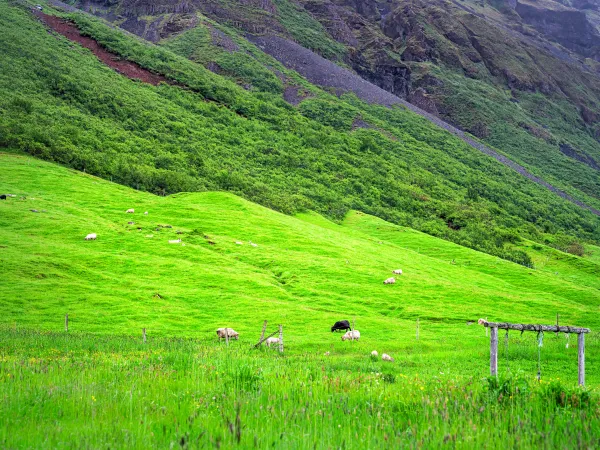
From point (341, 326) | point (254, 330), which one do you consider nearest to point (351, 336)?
point (341, 326)

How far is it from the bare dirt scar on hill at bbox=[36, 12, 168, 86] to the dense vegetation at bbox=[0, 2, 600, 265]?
343cm

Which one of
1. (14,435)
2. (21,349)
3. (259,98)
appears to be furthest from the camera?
(259,98)

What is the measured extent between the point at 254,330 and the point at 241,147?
365 feet

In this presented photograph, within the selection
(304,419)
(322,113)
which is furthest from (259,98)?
(304,419)

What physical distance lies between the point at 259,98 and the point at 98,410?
186298mm

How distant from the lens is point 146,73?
16612cm

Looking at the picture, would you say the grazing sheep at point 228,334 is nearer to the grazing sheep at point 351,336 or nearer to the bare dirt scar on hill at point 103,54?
the grazing sheep at point 351,336

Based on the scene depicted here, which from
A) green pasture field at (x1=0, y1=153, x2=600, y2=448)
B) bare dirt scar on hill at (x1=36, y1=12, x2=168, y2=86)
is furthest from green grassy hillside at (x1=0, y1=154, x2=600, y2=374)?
bare dirt scar on hill at (x1=36, y1=12, x2=168, y2=86)

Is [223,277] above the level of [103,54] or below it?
below

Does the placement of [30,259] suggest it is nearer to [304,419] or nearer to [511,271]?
[304,419]

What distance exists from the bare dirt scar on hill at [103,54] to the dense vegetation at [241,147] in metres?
3.43

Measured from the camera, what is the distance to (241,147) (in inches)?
5650

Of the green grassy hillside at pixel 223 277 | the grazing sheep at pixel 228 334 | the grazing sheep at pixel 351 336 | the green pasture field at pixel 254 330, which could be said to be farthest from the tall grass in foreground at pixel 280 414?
the grazing sheep at pixel 351 336

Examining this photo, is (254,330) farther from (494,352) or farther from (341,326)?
(494,352)
